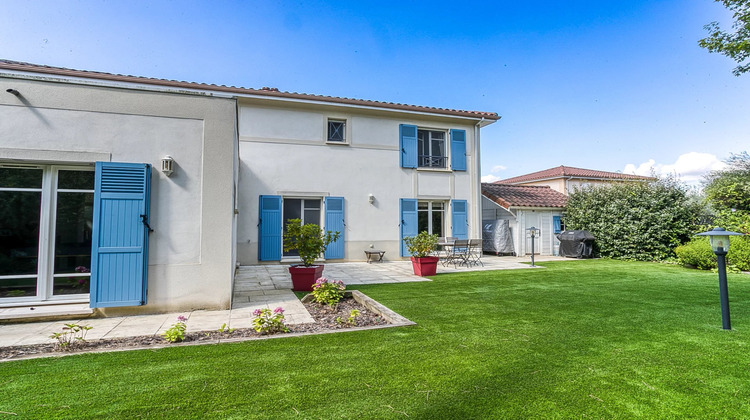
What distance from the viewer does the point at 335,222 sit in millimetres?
11703

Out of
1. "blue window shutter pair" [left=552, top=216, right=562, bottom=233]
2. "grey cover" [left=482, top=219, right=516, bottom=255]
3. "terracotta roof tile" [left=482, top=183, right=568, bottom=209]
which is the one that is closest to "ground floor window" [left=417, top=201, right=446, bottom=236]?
"grey cover" [left=482, top=219, right=516, bottom=255]

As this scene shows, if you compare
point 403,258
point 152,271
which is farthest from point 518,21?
point 152,271

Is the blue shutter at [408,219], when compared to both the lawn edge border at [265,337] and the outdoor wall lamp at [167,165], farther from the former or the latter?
the outdoor wall lamp at [167,165]

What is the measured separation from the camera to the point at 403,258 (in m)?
12.6

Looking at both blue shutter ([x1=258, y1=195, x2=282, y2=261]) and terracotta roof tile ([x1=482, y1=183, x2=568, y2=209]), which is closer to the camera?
blue shutter ([x1=258, y1=195, x2=282, y2=261])

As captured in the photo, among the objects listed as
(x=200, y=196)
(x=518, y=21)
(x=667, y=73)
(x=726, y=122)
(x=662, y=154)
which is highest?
(x=518, y=21)

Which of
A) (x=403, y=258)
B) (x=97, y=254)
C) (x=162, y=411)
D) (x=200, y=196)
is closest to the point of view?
(x=162, y=411)

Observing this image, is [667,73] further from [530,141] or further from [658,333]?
[658,333]

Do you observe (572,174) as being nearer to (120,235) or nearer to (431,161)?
(431,161)

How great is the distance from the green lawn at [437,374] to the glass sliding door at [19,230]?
8.12 ft

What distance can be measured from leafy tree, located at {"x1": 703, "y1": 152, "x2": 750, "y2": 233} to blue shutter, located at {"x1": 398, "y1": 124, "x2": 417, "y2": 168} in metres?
9.97

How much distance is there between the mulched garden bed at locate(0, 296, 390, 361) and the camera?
3.39 m

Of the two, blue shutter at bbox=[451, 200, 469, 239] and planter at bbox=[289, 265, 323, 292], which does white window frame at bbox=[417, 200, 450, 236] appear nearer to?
blue shutter at bbox=[451, 200, 469, 239]

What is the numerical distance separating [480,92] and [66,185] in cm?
1306
